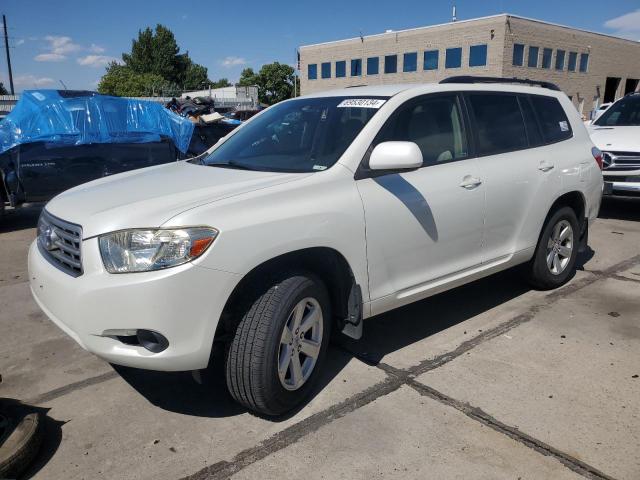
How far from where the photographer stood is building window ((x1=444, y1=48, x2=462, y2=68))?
4541cm

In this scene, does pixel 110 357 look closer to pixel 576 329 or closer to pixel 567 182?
pixel 576 329

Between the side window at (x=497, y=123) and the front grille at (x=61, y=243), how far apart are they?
9.15ft

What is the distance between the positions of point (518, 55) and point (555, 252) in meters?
43.8

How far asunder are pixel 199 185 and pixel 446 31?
47.9m

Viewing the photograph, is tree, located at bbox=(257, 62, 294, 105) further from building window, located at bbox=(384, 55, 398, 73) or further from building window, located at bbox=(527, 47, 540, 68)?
building window, located at bbox=(527, 47, 540, 68)

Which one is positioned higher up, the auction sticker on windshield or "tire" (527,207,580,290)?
the auction sticker on windshield

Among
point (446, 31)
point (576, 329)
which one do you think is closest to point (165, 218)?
point (576, 329)

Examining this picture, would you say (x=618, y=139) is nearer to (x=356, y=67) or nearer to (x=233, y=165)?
(x=233, y=165)

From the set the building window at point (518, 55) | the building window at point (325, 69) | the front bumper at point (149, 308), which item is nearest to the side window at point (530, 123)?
the front bumper at point (149, 308)

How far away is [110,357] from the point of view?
2.61 metres

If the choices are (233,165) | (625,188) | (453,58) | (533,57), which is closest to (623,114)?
(625,188)

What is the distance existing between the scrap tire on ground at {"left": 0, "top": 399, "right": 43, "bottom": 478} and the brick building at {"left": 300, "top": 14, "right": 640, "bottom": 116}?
4384cm

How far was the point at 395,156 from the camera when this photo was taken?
305 centimetres

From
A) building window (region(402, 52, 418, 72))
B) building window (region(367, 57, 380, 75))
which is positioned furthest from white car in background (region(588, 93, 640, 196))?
building window (region(367, 57, 380, 75))
